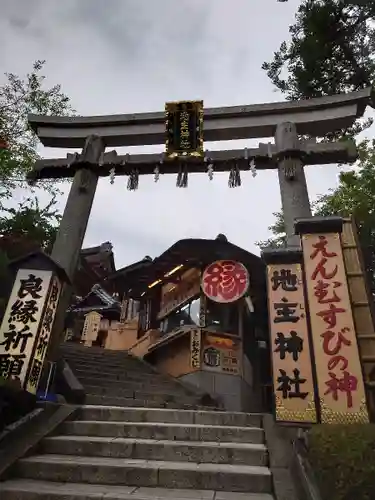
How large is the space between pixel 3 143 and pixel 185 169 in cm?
551

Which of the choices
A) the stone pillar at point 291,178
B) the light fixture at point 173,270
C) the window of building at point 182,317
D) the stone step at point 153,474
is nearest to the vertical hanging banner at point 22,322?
the stone step at point 153,474

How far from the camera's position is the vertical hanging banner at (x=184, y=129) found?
389 inches

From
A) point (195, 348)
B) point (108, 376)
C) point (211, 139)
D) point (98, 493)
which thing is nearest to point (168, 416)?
point (98, 493)

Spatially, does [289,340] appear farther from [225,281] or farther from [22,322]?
[225,281]

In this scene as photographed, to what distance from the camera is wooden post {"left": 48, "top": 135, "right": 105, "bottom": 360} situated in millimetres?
7830

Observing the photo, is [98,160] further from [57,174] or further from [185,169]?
[185,169]

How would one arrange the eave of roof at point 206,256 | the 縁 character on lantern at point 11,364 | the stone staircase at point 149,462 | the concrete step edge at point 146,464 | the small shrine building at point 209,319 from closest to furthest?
the stone staircase at point 149,462
the concrete step edge at point 146,464
the 縁 character on lantern at point 11,364
the small shrine building at point 209,319
the eave of roof at point 206,256

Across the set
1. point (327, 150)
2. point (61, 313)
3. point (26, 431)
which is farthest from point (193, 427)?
point (327, 150)

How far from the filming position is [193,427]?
4543 mm

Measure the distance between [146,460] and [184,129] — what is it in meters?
8.48

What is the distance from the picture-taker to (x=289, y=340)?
168 inches

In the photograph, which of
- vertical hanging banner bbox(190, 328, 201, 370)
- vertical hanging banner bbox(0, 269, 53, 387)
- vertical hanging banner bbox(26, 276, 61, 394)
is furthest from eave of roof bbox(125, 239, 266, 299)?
vertical hanging banner bbox(0, 269, 53, 387)

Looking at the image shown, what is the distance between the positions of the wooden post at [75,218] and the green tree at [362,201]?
23.4ft

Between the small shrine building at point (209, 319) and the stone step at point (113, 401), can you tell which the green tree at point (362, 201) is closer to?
the small shrine building at point (209, 319)
